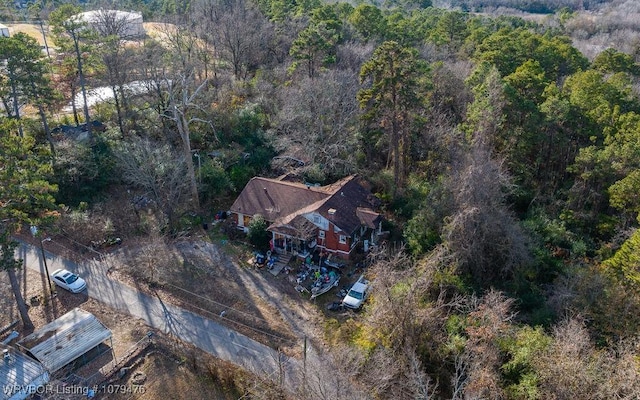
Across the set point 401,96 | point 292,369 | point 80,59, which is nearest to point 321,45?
point 401,96

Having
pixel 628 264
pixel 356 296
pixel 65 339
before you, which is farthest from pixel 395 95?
pixel 65 339

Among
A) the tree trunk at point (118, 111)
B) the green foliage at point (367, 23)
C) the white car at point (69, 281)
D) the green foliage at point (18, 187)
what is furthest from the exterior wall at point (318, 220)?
the green foliage at point (367, 23)

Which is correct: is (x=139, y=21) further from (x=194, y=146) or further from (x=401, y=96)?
(x=401, y=96)

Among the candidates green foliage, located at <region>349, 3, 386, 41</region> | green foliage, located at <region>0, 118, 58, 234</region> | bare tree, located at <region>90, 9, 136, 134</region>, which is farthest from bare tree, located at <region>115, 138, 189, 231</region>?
green foliage, located at <region>349, 3, 386, 41</region>

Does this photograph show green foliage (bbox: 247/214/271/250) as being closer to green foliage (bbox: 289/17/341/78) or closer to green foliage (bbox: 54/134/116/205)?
green foliage (bbox: 54/134/116/205)

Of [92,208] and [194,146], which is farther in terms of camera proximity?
[194,146]

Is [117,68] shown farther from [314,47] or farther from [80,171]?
[314,47]
